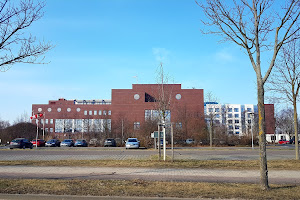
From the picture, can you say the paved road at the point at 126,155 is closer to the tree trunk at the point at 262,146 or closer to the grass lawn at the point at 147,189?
the grass lawn at the point at 147,189

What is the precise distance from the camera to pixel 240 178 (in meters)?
10.6

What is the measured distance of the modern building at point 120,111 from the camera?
63534mm

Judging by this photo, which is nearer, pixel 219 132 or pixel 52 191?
pixel 52 191

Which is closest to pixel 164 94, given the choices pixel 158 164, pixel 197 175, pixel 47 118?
pixel 158 164

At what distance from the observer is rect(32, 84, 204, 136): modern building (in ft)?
208

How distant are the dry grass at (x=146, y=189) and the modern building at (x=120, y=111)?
41976mm

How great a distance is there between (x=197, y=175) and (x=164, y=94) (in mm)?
8038

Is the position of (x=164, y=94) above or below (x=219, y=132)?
above

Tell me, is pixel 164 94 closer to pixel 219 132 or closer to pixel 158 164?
pixel 158 164

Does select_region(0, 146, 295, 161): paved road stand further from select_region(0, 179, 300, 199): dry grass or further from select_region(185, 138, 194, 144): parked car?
select_region(185, 138, 194, 144): parked car

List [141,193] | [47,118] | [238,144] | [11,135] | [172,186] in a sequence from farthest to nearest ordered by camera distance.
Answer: [47,118] → [11,135] → [238,144] → [172,186] → [141,193]

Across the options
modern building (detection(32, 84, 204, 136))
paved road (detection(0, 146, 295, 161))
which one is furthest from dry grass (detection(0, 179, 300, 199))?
modern building (detection(32, 84, 204, 136))

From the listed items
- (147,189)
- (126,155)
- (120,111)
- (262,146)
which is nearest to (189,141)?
(126,155)

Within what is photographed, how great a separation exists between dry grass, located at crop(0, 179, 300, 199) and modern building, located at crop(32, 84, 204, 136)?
41976mm
